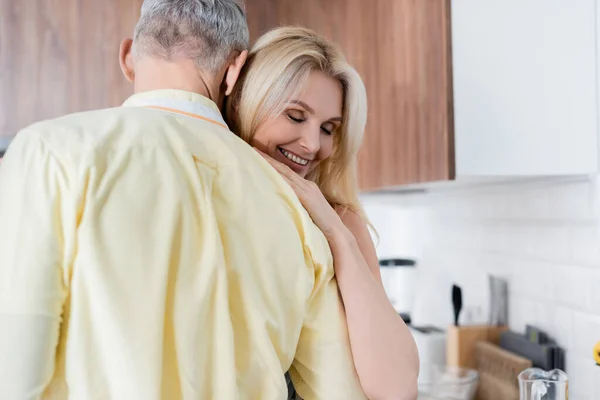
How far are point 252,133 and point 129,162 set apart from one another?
475 millimetres

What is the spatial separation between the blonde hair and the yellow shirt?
32 centimetres

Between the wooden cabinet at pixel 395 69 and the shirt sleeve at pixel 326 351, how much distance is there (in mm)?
762

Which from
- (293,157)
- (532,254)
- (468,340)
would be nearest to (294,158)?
(293,157)

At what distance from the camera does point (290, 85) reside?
1.16 m

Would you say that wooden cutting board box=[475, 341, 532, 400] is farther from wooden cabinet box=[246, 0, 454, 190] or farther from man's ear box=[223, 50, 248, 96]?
man's ear box=[223, 50, 248, 96]

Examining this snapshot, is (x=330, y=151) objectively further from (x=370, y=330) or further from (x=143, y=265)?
(x=143, y=265)

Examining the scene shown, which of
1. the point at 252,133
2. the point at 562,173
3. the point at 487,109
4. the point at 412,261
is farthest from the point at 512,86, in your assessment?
the point at 412,261

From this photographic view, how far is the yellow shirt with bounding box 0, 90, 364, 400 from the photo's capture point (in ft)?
2.25

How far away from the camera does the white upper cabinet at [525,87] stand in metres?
1.54

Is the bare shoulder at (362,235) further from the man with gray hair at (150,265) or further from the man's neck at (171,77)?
the man's neck at (171,77)

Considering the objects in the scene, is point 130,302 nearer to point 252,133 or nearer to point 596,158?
point 252,133

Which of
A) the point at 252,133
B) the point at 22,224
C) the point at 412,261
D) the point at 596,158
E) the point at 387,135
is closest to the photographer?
the point at 22,224

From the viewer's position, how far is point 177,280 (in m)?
0.74

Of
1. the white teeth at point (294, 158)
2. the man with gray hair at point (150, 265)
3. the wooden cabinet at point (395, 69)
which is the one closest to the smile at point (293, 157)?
the white teeth at point (294, 158)
